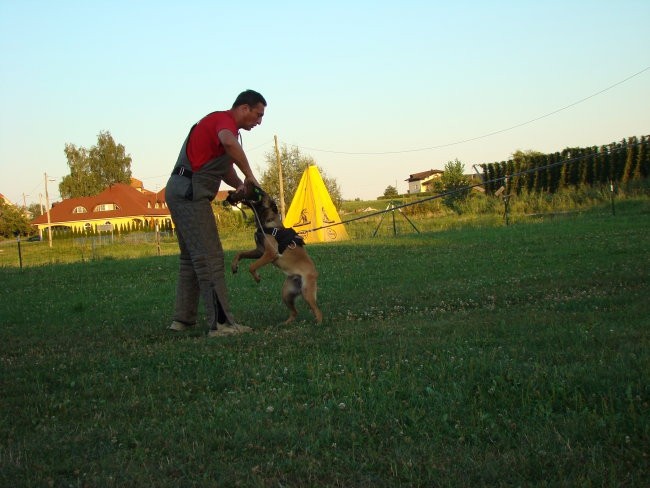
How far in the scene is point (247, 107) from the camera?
6434 millimetres

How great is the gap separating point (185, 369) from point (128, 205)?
78685 millimetres

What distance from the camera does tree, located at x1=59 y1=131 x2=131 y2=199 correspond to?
8319 cm

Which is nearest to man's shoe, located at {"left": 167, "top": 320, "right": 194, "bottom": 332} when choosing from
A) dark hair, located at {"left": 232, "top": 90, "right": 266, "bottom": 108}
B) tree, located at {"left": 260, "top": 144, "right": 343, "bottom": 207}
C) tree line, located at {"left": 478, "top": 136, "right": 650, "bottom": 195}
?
dark hair, located at {"left": 232, "top": 90, "right": 266, "bottom": 108}

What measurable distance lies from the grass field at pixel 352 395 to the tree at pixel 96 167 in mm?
80166

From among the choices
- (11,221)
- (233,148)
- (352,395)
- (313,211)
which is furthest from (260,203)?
(11,221)

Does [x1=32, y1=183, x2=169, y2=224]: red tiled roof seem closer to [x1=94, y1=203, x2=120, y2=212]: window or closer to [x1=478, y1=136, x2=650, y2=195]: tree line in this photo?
[x1=94, y1=203, x2=120, y2=212]: window

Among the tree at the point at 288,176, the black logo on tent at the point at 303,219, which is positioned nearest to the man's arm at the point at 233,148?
the black logo on tent at the point at 303,219

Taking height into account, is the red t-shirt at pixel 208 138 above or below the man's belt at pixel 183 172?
above

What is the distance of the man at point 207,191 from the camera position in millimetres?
6332

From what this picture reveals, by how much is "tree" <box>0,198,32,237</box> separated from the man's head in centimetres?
7159

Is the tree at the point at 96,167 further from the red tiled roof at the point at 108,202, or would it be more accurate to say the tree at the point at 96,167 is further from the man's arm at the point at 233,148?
the man's arm at the point at 233,148

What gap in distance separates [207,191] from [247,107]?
3.02ft

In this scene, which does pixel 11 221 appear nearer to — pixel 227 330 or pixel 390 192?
pixel 390 192

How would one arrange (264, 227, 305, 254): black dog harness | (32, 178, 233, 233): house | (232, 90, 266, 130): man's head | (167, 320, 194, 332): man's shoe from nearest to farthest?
(232, 90, 266, 130): man's head
(167, 320, 194, 332): man's shoe
(264, 227, 305, 254): black dog harness
(32, 178, 233, 233): house
